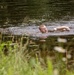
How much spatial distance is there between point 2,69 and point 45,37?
31.0 feet

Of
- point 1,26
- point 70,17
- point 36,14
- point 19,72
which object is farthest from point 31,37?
point 19,72

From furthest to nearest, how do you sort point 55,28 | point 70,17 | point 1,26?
point 70,17
point 1,26
point 55,28

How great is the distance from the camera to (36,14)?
68.1 ft

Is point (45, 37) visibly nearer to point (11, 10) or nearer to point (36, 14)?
point (36, 14)

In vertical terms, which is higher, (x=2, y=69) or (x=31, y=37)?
(x=2, y=69)

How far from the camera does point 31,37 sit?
1427 centimetres

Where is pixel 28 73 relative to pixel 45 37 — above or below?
above

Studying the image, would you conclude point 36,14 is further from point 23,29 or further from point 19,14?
point 23,29

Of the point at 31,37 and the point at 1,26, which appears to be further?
the point at 1,26

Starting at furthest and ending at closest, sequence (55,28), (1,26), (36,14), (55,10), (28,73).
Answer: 1. (55,10)
2. (36,14)
3. (1,26)
4. (55,28)
5. (28,73)

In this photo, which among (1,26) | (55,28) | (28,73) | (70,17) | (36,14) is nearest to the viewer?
(28,73)

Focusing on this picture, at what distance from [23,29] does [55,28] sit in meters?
1.39

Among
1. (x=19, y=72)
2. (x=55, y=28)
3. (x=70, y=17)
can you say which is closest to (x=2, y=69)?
(x=19, y=72)

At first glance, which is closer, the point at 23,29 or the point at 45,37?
the point at 45,37
